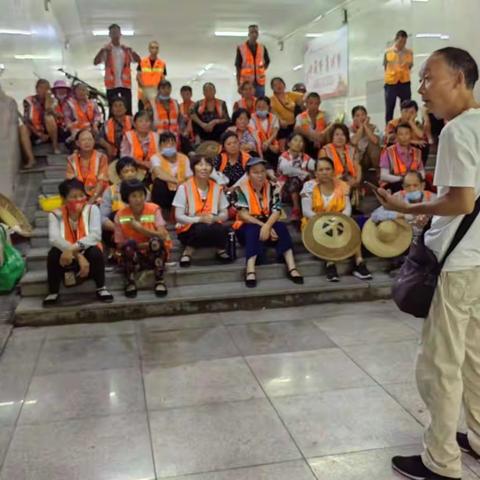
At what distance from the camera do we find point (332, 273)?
530 centimetres

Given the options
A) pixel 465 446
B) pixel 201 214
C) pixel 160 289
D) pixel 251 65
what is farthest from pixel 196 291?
pixel 251 65

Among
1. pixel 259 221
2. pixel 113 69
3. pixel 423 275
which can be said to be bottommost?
pixel 259 221

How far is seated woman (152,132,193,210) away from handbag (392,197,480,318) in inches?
159

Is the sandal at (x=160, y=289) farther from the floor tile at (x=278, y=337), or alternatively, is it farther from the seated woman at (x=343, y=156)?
the seated woman at (x=343, y=156)

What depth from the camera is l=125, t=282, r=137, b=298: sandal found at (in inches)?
191

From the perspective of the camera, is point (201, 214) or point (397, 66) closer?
point (201, 214)

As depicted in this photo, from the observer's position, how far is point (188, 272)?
522 cm

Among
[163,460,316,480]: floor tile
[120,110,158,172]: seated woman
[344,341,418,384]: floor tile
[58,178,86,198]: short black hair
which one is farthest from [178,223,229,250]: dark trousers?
[163,460,316,480]: floor tile

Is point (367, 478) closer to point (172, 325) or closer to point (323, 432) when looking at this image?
point (323, 432)

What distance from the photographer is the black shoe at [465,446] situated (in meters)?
2.56

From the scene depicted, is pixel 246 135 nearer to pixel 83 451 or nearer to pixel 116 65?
pixel 116 65

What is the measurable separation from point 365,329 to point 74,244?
2411 mm

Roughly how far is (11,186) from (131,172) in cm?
184

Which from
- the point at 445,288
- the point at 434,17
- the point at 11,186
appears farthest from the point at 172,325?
the point at 434,17
